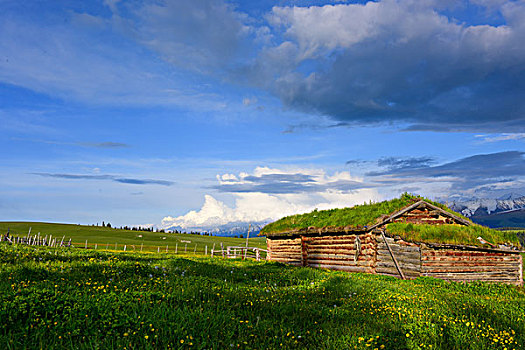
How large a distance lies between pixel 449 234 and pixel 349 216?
7.10 meters

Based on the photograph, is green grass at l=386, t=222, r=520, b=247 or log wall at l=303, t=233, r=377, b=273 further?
log wall at l=303, t=233, r=377, b=273

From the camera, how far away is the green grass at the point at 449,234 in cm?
2444

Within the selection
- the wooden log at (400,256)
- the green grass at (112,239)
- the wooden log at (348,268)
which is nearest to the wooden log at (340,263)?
the wooden log at (348,268)

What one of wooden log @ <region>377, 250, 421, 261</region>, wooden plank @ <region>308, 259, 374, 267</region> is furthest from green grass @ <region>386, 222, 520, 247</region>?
wooden plank @ <region>308, 259, 374, 267</region>

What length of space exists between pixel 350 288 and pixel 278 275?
4842mm

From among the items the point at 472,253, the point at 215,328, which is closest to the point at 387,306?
the point at 215,328

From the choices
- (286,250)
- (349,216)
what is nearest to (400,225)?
(349,216)

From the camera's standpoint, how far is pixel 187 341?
21.3ft

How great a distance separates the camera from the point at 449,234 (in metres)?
24.7

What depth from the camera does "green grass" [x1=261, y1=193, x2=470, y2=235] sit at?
2673cm

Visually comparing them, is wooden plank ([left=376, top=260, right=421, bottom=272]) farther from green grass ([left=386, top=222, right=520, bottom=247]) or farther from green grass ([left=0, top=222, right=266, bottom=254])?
green grass ([left=0, top=222, right=266, bottom=254])

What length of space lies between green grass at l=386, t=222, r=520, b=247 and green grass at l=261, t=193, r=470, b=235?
71.4 inches

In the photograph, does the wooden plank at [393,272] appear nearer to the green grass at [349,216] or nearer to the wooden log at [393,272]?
the wooden log at [393,272]

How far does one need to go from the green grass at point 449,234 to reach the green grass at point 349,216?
5.95 feet
